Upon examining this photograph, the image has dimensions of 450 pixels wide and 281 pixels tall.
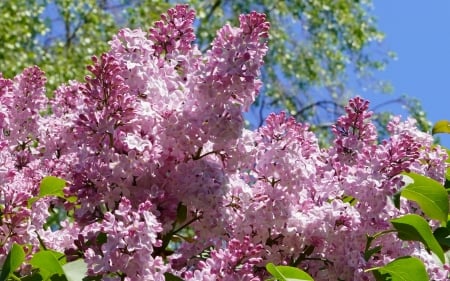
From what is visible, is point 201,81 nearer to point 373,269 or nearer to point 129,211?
point 129,211

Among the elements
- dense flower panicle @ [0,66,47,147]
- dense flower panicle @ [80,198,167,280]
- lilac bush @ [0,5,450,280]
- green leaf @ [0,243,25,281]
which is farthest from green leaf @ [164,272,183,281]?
dense flower panicle @ [0,66,47,147]

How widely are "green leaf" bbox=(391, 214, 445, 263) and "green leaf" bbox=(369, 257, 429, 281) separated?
0.05 m

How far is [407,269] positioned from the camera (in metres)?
1.60

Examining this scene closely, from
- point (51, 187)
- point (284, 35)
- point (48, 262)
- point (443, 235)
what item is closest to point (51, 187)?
point (51, 187)

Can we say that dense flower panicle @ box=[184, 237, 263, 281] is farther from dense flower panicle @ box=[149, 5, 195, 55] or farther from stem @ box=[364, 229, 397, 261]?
dense flower panicle @ box=[149, 5, 195, 55]

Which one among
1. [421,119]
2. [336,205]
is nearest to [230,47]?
[336,205]

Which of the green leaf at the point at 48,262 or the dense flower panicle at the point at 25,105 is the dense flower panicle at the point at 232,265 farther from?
the dense flower panicle at the point at 25,105

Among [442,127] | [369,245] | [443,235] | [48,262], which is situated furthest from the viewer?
[442,127]

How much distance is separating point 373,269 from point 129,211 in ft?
1.39

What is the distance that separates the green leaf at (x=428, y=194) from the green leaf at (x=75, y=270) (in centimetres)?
59

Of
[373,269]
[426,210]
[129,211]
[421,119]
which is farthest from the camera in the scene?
[421,119]

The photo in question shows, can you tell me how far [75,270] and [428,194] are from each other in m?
0.63

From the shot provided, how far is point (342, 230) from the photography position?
5.47 ft

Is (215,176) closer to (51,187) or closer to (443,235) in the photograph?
(51,187)
